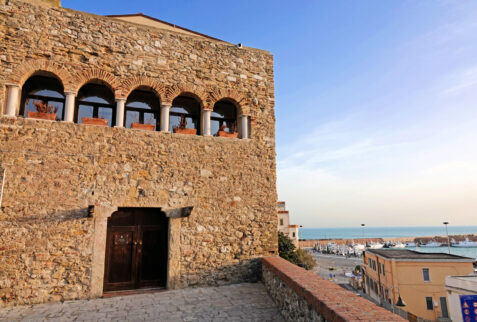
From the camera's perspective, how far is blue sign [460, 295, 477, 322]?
11.6 m

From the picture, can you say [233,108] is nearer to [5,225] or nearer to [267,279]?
[267,279]

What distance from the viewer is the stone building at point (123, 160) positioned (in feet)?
17.9

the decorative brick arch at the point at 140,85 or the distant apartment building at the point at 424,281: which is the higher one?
the decorative brick arch at the point at 140,85

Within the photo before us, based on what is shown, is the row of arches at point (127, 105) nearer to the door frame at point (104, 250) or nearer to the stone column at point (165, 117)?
the stone column at point (165, 117)

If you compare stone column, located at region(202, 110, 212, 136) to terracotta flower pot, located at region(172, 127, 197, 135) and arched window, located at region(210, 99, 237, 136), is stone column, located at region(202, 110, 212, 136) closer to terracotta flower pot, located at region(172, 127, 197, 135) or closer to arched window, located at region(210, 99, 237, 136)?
terracotta flower pot, located at region(172, 127, 197, 135)

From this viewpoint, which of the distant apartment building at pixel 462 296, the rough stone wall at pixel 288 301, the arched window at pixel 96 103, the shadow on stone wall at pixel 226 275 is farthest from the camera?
the distant apartment building at pixel 462 296

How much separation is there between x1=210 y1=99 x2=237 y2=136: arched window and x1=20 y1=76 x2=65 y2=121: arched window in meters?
3.73

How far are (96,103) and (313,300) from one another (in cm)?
650

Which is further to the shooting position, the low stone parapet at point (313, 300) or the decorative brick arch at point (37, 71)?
the decorative brick arch at point (37, 71)

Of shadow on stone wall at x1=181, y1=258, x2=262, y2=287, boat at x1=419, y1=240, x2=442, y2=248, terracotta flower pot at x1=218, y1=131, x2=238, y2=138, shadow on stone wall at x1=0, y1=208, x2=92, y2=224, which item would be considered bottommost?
boat at x1=419, y1=240, x2=442, y2=248

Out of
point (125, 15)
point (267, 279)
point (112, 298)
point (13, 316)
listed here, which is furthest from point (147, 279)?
point (125, 15)

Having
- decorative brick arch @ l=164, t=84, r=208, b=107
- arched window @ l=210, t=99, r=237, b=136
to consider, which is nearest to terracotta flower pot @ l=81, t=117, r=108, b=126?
decorative brick arch @ l=164, t=84, r=208, b=107

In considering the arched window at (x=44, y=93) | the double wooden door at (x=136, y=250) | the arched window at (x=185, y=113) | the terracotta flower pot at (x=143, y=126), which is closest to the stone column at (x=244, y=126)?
the arched window at (x=185, y=113)

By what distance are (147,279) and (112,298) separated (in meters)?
0.83
